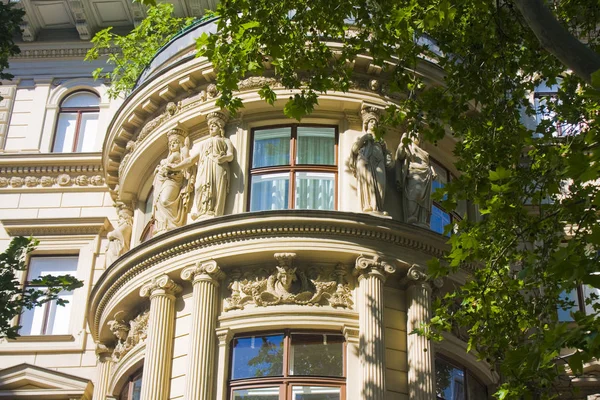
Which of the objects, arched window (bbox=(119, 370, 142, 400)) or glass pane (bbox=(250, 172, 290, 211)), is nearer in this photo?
arched window (bbox=(119, 370, 142, 400))

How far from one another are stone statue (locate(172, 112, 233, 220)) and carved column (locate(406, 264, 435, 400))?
3.66m

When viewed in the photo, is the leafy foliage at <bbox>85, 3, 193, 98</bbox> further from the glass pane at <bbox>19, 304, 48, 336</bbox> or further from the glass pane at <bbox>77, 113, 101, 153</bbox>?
the glass pane at <bbox>19, 304, 48, 336</bbox>

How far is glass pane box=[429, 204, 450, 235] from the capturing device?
2173cm

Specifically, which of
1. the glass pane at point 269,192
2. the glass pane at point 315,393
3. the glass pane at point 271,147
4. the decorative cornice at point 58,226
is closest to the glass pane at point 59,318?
the decorative cornice at point 58,226

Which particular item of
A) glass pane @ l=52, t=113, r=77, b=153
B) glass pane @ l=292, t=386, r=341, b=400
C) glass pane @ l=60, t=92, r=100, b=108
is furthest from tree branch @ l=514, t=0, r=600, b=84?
glass pane @ l=60, t=92, r=100, b=108

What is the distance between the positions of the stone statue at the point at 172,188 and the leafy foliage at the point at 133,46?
4850 mm

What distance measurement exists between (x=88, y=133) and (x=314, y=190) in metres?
8.06

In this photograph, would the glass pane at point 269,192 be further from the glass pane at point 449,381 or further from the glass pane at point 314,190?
the glass pane at point 449,381

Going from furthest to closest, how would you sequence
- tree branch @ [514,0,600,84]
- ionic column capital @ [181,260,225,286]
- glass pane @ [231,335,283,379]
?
ionic column capital @ [181,260,225,286]
glass pane @ [231,335,283,379]
tree branch @ [514,0,600,84]

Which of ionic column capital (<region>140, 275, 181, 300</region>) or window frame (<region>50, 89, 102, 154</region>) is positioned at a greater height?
window frame (<region>50, 89, 102, 154</region>)

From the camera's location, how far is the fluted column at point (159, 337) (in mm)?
19422

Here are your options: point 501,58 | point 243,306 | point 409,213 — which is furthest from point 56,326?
point 501,58

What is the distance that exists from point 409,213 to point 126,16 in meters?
10.5

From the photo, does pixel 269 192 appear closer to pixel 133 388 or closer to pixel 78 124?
pixel 133 388
